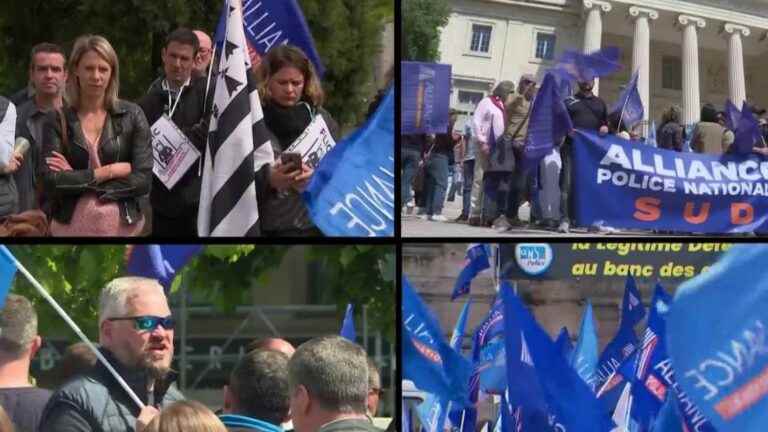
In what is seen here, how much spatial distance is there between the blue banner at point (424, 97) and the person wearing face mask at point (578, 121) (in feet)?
1.36

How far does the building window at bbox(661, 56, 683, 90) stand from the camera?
432cm

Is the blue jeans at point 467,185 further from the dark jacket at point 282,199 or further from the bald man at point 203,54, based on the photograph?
the bald man at point 203,54

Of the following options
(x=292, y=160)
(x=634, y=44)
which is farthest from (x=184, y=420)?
(x=634, y=44)

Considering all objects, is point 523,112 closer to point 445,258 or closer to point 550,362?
point 445,258

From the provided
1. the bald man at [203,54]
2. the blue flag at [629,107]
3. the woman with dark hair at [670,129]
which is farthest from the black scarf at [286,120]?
the woman with dark hair at [670,129]

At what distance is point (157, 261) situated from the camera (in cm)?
411

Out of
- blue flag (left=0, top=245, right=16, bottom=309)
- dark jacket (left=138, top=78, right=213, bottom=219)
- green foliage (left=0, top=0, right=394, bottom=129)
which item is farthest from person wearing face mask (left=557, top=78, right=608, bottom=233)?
blue flag (left=0, top=245, right=16, bottom=309)

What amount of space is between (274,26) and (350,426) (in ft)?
4.09

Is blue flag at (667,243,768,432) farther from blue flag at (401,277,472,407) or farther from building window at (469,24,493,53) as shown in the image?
building window at (469,24,493,53)

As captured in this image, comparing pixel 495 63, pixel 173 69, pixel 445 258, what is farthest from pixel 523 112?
pixel 173 69

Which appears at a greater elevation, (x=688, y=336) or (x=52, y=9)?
(x=52, y=9)

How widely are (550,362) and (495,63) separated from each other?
957 millimetres

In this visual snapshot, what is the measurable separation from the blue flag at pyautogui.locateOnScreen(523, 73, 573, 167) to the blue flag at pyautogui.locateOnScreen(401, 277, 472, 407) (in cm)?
58

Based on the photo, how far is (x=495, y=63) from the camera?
14.0 ft
